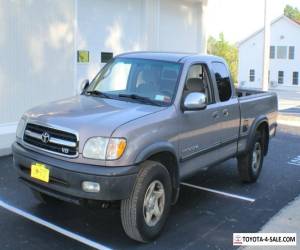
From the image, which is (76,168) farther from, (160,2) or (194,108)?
(160,2)

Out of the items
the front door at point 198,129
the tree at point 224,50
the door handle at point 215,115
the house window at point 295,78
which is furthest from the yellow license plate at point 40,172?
the tree at point 224,50

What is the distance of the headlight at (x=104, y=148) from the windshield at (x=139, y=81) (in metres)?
1.06

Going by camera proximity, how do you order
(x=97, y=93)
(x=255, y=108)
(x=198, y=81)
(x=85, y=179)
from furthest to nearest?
(x=255, y=108), (x=198, y=81), (x=97, y=93), (x=85, y=179)

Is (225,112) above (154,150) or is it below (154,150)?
above

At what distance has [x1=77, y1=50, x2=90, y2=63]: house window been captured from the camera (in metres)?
11.2

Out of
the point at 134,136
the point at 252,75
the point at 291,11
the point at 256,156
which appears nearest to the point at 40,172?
the point at 134,136

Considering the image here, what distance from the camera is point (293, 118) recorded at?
16.7 meters

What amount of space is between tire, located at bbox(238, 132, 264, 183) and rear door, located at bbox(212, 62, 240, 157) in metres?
0.56

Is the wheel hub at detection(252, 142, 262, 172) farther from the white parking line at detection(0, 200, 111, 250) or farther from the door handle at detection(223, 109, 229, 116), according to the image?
the white parking line at detection(0, 200, 111, 250)

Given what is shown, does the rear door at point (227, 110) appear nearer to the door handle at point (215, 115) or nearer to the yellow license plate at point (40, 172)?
the door handle at point (215, 115)

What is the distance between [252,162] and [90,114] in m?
3.54

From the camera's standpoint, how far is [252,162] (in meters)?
7.76

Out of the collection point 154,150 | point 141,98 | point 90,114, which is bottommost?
point 154,150

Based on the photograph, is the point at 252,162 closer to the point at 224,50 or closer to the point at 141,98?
the point at 141,98
